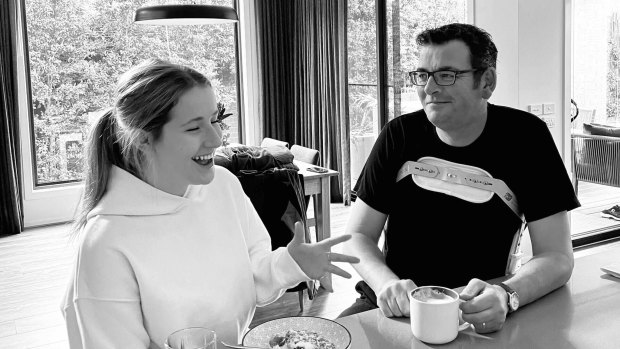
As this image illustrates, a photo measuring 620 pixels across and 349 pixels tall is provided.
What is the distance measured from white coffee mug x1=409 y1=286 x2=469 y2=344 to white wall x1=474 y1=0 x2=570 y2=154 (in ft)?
9.35

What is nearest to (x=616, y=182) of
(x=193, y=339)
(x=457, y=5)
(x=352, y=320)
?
(x=457, y=5)

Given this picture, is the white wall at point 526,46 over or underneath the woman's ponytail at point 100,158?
over

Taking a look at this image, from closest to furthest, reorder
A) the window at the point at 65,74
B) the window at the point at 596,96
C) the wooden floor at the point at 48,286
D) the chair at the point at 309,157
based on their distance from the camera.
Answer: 1. the wooden floor at the point at 48,286
2. the chair at the point at 309,157
3. the window at the point at 596,96
4. the window at the point at 65,74

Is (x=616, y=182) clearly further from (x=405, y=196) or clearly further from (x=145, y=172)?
(x=145, y=172)

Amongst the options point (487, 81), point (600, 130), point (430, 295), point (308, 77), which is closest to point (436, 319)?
point (430, 295)

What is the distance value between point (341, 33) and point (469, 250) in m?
4.44

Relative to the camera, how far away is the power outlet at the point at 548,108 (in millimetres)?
3910

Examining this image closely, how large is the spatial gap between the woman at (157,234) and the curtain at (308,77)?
4.72 meters

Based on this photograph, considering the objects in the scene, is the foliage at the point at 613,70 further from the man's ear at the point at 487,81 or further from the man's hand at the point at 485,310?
the man's hand at the point at 485,310

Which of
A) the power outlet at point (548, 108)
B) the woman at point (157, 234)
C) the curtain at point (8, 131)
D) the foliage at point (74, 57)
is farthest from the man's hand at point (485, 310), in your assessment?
the foliage at point (74, 57)

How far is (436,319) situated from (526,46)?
9.78 feet

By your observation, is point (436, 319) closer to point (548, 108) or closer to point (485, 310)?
point (485, 310)

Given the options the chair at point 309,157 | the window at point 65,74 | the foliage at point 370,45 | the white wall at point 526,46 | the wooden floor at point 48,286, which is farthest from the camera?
the window at point 65,74

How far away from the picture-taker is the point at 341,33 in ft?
19.5
